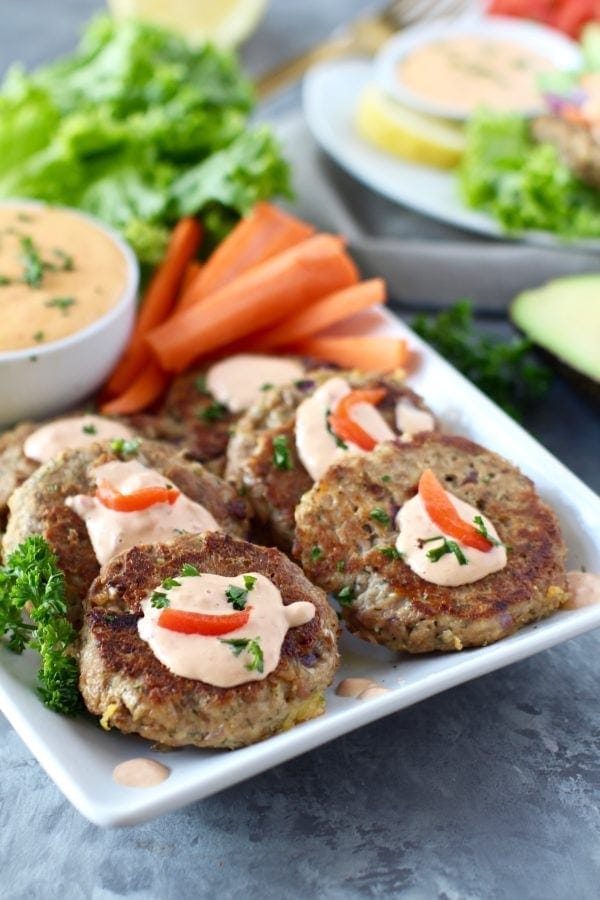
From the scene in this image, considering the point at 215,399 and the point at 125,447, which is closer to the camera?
the point at 125,447

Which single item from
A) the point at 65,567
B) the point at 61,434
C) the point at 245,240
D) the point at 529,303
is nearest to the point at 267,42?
the point at 245,240

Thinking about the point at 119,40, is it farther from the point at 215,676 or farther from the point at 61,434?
the point at 215,676

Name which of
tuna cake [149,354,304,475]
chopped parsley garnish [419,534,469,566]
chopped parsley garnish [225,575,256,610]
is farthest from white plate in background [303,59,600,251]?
chopped parsley garnish [225,575,256,610]

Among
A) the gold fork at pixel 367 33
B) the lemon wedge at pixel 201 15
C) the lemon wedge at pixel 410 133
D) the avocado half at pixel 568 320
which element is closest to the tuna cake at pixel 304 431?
the avocado half at pixel 568 320

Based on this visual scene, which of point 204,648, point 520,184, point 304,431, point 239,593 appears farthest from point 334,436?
point 520,184

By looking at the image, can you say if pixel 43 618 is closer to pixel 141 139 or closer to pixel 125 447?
pixel 125 447

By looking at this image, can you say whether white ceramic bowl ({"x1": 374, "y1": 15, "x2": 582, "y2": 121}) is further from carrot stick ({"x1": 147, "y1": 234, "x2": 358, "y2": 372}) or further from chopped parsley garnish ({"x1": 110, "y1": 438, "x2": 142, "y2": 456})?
chopped parsley garnish ({"x1": 110, "y1": 438, "x2": 142, "y2": 456})

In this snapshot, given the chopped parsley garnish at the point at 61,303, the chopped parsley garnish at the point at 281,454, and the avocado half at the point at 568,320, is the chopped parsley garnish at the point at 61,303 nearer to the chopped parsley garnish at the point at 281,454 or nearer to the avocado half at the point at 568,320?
the chopped parsley garnish at the point at 281,454
